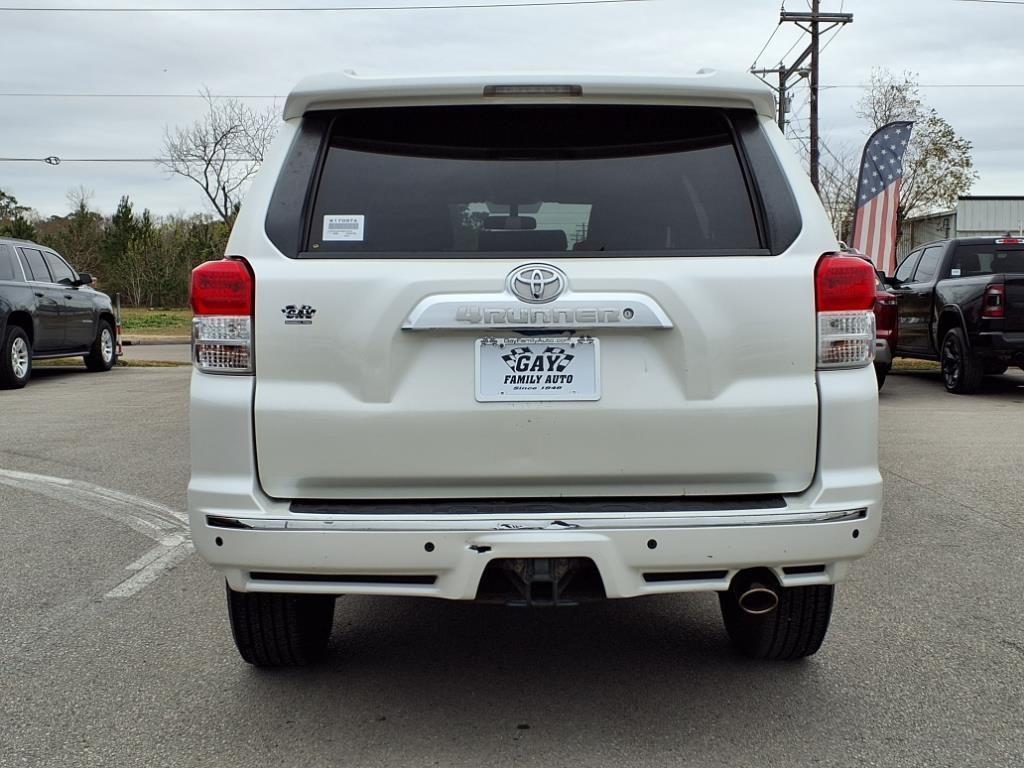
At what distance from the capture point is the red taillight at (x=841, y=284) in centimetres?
293

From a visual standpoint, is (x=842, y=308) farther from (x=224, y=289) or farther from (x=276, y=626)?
(x=276, y=626)

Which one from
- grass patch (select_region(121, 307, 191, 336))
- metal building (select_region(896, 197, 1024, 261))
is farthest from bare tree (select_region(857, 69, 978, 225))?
grass patch (select_region(121, 307, 191, 336))

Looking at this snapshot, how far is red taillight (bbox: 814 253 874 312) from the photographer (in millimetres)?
2928

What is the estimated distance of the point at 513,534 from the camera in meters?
2.78

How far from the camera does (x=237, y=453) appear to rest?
2.91m

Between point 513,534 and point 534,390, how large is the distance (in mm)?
400

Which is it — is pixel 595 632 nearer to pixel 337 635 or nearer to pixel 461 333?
pixel 337 635

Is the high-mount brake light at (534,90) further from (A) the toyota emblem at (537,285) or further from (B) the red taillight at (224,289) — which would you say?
(B) the red taillight at (224,289)

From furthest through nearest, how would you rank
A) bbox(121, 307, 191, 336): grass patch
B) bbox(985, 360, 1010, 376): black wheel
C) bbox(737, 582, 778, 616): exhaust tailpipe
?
1. bbox(121, 307, 191, 336): grass patch
2. bbox(985, 360, 1010, 376): black wheel
3. bbox(737, 582, 778, 616): exhaust tailpipe

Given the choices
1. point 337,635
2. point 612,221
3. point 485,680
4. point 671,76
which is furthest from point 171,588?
point 671,76

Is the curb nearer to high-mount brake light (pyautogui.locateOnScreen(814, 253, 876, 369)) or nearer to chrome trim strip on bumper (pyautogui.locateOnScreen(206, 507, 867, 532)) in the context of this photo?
chrome trim strip on bumper (pyautogui.locateOnScreen(206, 507, 867, 532))

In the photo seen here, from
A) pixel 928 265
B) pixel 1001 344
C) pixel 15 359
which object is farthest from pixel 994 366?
pixel 15 359

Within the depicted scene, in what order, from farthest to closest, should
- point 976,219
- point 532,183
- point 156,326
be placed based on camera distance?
point 976,219 < point 156,326 < point 532,183

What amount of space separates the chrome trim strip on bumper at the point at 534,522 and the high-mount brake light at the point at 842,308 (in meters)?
0.47
